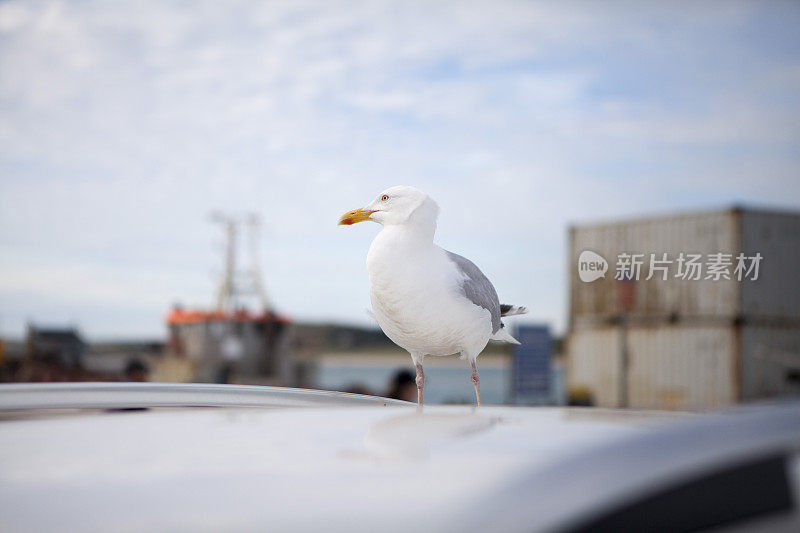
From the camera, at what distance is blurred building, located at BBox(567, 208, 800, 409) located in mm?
21875

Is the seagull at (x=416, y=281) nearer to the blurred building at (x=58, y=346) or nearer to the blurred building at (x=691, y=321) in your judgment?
the blurred building at (x=691, y=321)

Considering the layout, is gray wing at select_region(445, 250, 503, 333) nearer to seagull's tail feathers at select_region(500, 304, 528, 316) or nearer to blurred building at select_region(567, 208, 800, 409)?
seagull's tail feathers at select_region(500, 304, 528, 316)

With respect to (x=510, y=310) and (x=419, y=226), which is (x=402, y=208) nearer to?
(x=419, y=226)

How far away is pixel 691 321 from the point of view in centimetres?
2278

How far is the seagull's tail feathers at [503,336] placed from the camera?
2.59m

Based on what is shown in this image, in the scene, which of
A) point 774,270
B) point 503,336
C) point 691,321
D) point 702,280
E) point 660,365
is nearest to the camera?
point 503,336

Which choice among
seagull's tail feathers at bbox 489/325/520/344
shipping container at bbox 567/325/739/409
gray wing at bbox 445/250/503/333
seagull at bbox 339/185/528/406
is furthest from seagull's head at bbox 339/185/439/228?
shipping container at bbox 567/325/739/409

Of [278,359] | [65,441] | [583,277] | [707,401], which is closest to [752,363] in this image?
[707,401]

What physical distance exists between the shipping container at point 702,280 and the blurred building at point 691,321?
0.03m

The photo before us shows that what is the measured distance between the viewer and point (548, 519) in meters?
0.81

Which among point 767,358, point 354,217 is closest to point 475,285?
point 354,217

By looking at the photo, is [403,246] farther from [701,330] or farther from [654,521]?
[701,330]

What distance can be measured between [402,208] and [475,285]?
0.35 m

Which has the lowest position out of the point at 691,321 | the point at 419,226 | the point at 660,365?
the point at 660,365
